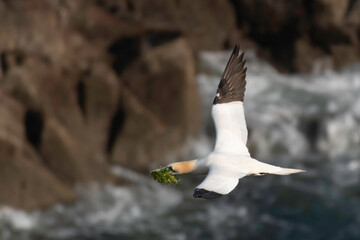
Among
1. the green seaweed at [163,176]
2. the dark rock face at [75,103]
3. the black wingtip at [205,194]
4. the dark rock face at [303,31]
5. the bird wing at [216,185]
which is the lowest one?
the black wingtip at [205,194]

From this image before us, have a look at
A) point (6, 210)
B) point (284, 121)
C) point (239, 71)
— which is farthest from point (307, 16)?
point (239, 71)

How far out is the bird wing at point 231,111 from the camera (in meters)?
9.80

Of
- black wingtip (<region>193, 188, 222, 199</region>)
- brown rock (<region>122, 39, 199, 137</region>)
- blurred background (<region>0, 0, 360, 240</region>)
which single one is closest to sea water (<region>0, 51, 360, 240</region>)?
blurred background (<region>0, 0, 360, 240</region>)

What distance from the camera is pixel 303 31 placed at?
23.9 m

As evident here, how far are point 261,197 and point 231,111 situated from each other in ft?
28.0

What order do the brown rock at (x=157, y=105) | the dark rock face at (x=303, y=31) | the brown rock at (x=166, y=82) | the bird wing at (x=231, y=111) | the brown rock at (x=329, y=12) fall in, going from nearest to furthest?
the bird wing at (x=231, y=111), the brown rock at (x=157, y=105), the brown rock at (x=166, y=82), the brown rock at (x=329, y=12), the dark rock face at (x=303, y=31)

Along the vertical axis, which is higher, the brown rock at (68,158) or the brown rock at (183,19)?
the brown rock at (183,19)

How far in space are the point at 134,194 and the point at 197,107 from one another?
2.97m

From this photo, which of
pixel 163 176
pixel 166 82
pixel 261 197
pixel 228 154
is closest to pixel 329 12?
pixel 166 82

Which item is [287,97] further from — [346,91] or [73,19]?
[73,19]

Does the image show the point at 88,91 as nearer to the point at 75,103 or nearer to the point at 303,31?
the point at 75,103

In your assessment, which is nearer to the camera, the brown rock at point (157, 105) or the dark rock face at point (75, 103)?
the dark rock face at point (75, 103)

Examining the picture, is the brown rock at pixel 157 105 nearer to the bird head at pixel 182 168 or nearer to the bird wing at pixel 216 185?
the bird head at pixel 182 168

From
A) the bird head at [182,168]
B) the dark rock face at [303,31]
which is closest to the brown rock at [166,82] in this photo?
the dark rock face at [303,31]
